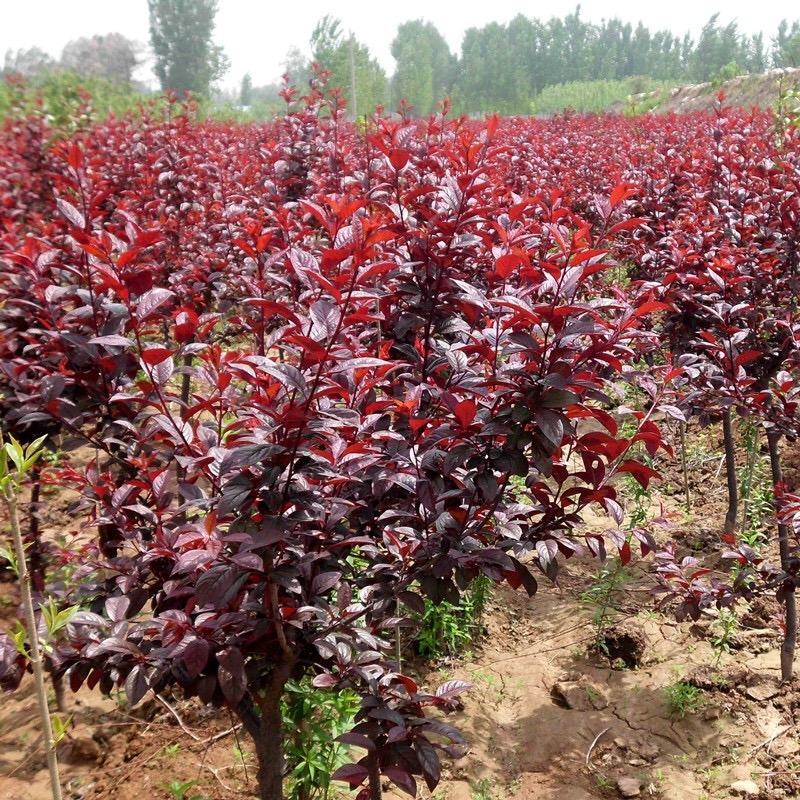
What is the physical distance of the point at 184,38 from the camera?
182 ft

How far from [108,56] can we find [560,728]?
8327 centimetres

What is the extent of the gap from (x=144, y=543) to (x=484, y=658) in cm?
187

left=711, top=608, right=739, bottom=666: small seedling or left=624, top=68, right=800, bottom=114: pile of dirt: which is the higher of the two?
left=624, top=68, right=800, bottom=114: pile of dirt

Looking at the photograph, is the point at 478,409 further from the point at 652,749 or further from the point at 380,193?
the point at 652,749

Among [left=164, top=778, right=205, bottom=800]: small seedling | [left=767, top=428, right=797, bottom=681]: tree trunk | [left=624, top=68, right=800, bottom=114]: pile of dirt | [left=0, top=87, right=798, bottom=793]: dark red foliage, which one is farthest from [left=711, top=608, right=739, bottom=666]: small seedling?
[left=624, top=68, right=800, bottom=114]: pile of dirt

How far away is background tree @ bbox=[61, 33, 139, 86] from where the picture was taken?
6269cm

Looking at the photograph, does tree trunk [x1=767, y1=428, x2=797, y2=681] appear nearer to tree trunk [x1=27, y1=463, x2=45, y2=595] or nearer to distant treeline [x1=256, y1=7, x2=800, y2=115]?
Result: tree trunk [x1=27, y1=463, x2=45, y2=595]

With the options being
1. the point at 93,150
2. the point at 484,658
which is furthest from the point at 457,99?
the point at 484,658

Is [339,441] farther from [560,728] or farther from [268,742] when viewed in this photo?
[560,728]

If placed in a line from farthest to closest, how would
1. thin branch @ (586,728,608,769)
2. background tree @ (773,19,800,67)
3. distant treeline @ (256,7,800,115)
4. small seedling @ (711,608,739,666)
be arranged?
distant treeline @ (256,7,800,115), background tree @ (773,19,800,67), small seedling @ (711,608,739,666), thin branch @ (586,728,608,769)

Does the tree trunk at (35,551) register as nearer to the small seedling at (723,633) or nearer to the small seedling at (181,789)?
the small seedling at (181,789)

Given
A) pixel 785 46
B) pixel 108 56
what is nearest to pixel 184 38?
pixel 108 56

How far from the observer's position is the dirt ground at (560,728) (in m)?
2.47

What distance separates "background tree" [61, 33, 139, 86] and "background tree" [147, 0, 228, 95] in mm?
4844
